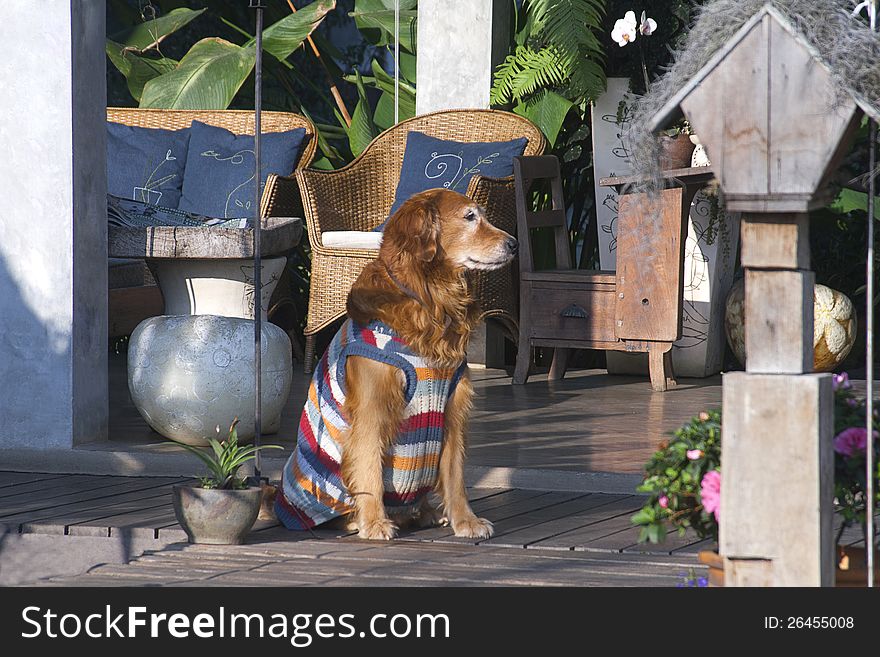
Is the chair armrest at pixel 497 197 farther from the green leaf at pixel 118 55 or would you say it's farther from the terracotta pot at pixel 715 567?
the terracotta pot at pixel 715 567

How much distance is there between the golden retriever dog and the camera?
3.53 meters

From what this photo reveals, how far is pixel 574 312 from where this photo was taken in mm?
6312

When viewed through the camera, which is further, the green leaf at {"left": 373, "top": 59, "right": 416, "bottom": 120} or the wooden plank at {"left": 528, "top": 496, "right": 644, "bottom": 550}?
the green leaf at {"left": 373, "top": 59, "right": 416, "bottom": 120}

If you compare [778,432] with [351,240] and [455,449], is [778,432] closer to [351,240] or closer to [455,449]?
[455,449]

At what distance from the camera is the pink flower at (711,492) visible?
235 centimetres

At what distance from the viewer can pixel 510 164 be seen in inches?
262

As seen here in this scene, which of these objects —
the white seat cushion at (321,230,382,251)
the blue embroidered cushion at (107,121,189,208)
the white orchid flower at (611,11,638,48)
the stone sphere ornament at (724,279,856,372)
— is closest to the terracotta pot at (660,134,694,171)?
the white orchid flower at (611,11,638,48)

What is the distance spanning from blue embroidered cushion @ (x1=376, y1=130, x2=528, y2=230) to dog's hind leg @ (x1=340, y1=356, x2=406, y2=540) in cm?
316

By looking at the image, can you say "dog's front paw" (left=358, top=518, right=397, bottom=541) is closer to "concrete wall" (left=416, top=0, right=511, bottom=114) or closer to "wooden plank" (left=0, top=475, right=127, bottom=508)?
"wooden plank" (left=0, top=475, right=127, bottom=508)

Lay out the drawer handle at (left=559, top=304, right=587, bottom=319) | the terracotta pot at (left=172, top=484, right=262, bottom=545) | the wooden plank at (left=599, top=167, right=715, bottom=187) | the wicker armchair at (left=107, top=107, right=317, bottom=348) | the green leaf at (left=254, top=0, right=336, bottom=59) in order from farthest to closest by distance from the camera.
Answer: the green leaf at (left=254, top=0, right=336, bottom=59), the wicker armchair at (left=107, top=107, right=317, bottom=348), the drawer handle at (left=559, top=304, right=587, bottom=319), the wooden plank at (left=599, top=167, right=715, bottom=187), the terracotta pot at (left=172, top=484, right=262, bottom=545)

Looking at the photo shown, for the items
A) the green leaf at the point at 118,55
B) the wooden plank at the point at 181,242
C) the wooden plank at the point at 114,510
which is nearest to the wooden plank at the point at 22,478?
the wooden plank at the point at 114,510
